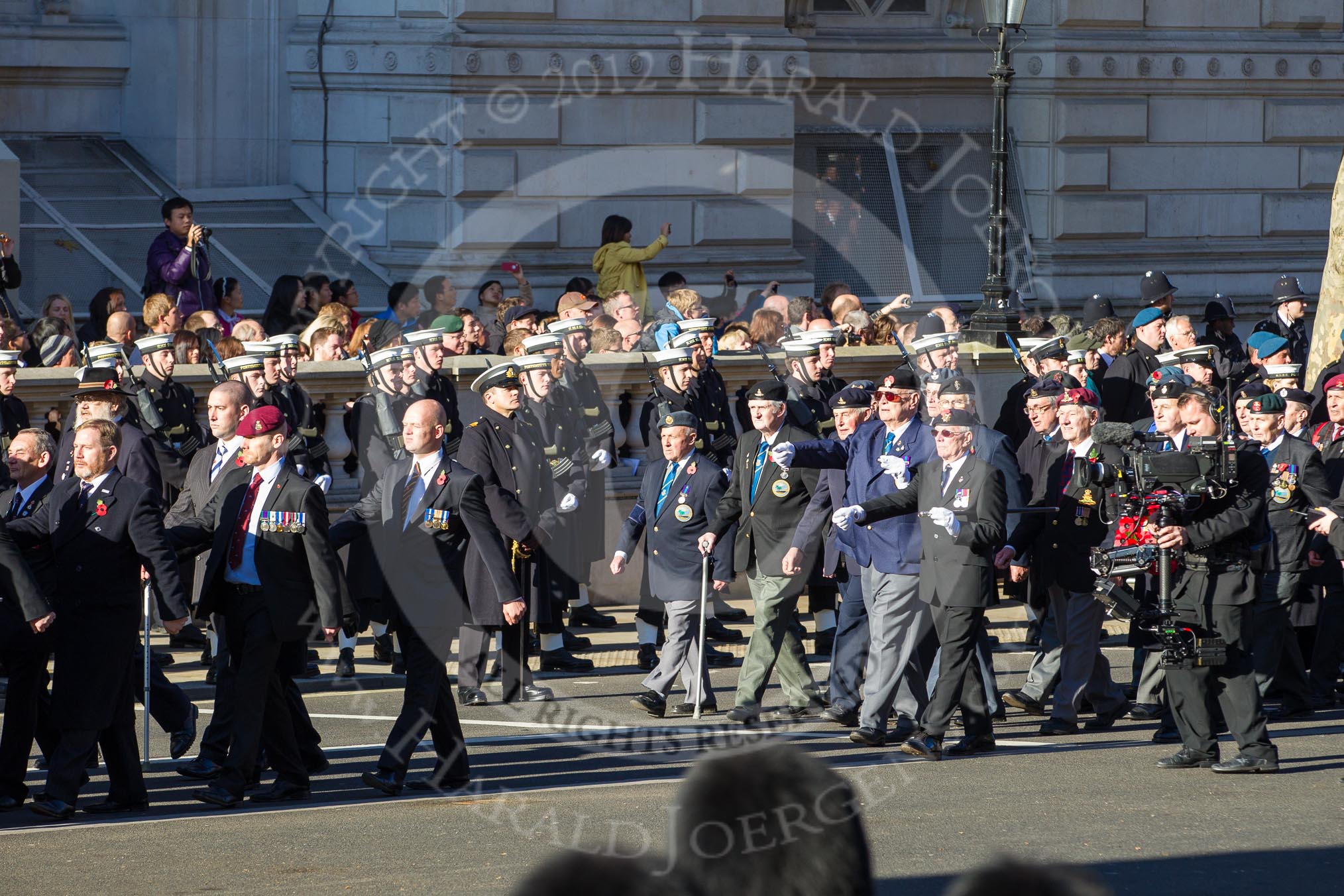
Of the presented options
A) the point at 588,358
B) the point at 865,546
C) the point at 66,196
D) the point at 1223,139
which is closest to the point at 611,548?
the point at 588,358

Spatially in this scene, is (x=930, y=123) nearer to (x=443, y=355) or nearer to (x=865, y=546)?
(x=443, y=355)

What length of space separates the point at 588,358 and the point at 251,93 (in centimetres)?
866

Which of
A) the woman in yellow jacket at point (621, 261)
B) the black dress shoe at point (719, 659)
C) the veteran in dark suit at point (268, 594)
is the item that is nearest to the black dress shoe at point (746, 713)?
the black dress shoe at point (719, 659)

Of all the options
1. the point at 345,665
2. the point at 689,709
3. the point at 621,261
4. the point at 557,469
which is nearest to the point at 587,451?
the point at 557,469

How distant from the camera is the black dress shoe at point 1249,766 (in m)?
9.56

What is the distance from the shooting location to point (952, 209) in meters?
23.3

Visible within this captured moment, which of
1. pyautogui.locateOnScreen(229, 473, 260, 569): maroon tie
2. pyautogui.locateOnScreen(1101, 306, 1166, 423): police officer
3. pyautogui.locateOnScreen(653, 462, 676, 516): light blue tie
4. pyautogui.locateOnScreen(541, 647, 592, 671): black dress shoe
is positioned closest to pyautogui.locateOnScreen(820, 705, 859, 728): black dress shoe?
pyautogui.locateOnScreen(653, 462, 676, 516): light blue tie

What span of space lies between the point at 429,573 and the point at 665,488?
249cm

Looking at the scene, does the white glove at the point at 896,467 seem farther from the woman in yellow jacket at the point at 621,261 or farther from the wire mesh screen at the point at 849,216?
the wire mesh screen at the point at 849,216

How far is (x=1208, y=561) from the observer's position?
9.62 m

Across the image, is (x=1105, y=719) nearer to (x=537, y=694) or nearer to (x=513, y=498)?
(x=537, y=694)

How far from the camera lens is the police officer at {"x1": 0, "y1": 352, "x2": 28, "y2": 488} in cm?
1194

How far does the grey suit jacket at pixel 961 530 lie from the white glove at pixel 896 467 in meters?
0.17

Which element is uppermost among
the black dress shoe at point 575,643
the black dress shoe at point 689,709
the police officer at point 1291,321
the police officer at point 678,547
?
the police officer at point 1291,321
